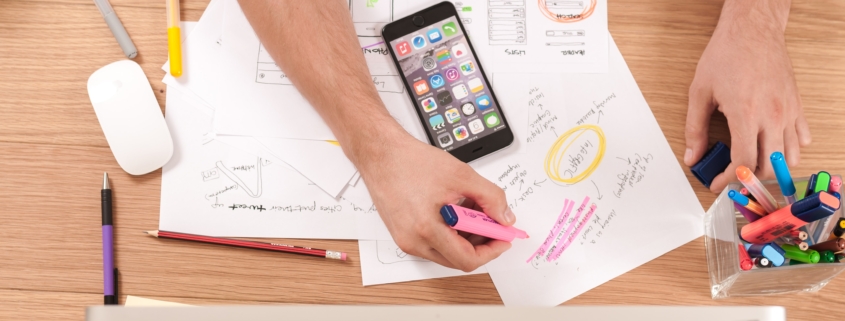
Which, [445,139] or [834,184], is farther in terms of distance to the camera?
[445,139]

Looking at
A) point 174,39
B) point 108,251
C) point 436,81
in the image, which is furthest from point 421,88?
point 108,251

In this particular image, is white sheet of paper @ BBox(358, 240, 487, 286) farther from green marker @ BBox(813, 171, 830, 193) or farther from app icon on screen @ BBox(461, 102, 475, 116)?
green marker @ BBox(813, 171, 830, 193)

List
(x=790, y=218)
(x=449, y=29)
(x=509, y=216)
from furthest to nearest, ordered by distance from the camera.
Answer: (x=449, y=29) → (x=509, y=216) → (x=790, y=218)

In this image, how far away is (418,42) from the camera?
811mm

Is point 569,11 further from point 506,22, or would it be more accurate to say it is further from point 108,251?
point 108,251

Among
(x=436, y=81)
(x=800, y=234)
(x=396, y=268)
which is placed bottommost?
(x=396, y=268)

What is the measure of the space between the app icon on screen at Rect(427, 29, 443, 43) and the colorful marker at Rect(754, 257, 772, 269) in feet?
1.52

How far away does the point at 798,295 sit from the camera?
75cm

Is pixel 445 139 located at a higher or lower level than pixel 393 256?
higher

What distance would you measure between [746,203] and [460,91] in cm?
36

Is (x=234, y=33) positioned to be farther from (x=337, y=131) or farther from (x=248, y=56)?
(x=337, y=131)

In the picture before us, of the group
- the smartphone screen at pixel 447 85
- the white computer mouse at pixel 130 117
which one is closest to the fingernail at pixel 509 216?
the smartphone screen at pixel 447 85

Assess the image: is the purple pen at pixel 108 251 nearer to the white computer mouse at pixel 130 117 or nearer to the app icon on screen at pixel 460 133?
the white computer mouse at pixel 130 117

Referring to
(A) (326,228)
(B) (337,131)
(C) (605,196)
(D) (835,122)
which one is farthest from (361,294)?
(D) (835,122)
